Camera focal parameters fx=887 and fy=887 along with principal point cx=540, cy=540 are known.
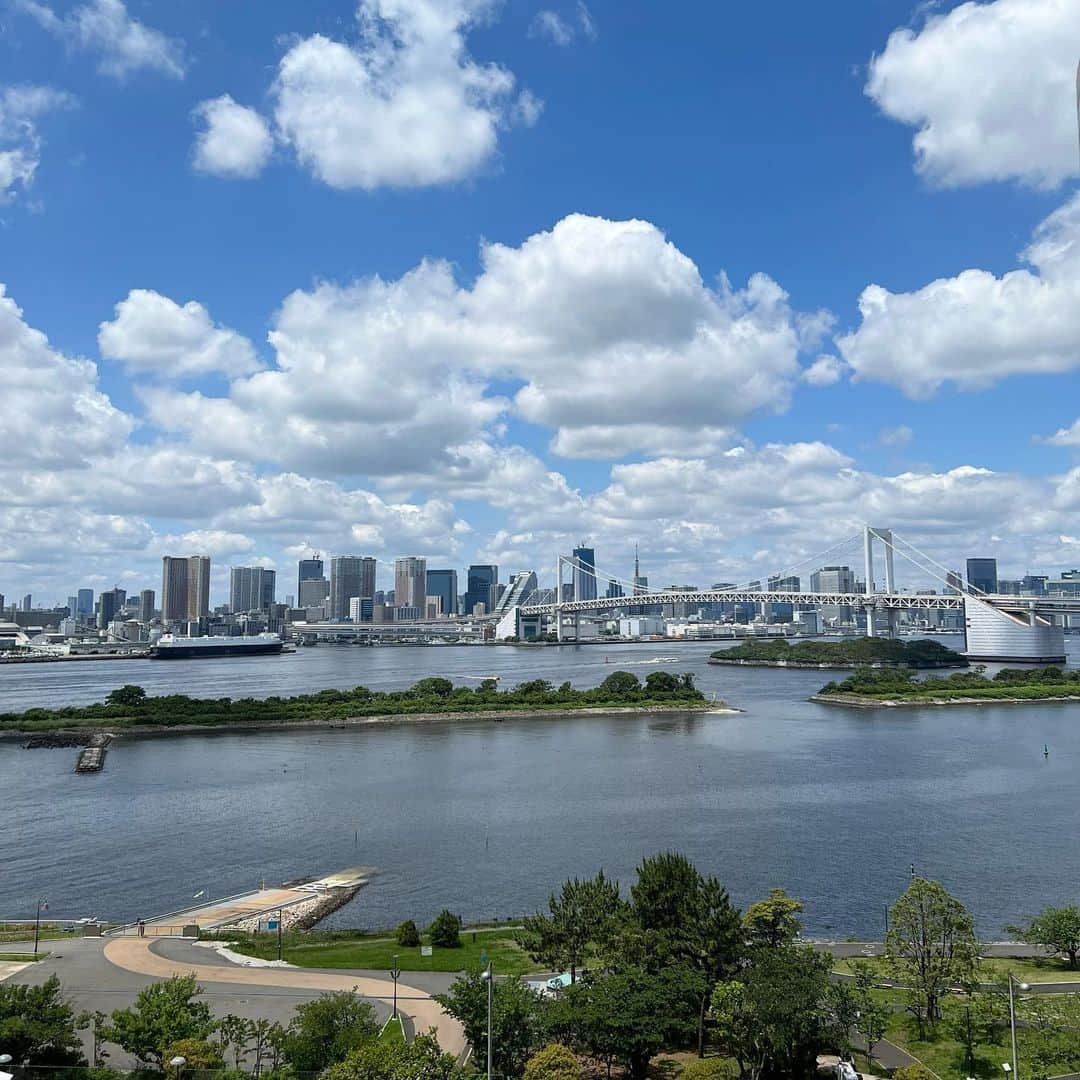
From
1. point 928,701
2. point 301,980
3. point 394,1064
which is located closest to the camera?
point 394,1064

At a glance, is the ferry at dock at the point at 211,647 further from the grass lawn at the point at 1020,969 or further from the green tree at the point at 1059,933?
the green tree at the point at 1059,933

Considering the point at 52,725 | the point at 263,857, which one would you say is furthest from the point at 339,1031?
the point at 52,725

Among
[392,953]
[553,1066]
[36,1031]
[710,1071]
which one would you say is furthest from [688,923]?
[36,1031]

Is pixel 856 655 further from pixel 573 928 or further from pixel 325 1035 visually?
pixel 325 1035

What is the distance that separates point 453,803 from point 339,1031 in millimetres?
10704

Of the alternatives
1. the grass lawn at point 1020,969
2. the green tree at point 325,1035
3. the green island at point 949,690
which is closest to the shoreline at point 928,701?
the green island at point 949,690

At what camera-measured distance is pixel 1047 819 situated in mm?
14656

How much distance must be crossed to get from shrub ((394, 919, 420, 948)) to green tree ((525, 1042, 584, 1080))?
3.83 m

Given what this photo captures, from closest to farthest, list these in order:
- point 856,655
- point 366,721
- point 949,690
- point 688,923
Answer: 1. point 688,923
2. point 366,721
3. point 949,690
4. point 856,655

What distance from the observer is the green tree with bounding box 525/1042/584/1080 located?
550 cm

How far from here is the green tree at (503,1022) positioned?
6.03 metres

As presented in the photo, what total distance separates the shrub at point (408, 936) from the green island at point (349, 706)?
1941 centimetres

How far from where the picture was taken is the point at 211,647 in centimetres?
6888

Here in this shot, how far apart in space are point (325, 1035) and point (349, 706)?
24.3 meters
